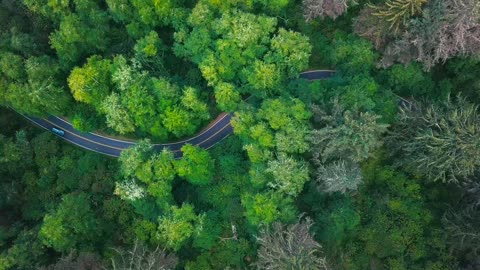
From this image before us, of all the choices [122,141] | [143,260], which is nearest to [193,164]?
[143,260]

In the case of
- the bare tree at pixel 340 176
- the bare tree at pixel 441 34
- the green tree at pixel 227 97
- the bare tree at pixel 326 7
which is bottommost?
the bare tree at pixel 340 176

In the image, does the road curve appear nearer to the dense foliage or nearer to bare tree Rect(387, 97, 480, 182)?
the dense foliage

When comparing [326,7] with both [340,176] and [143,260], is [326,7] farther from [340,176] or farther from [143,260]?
[143,260]

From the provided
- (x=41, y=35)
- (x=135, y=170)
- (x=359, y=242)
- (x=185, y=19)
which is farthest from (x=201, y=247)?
(x=41, y=35)

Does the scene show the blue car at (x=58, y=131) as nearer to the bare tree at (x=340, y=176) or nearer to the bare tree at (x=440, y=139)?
the bare tree at (x=340, y=176)

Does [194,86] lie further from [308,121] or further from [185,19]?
[308,121]

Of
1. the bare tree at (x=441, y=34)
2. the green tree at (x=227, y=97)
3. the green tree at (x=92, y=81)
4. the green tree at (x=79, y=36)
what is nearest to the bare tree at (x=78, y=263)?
the green tree at (x=92, y=81)

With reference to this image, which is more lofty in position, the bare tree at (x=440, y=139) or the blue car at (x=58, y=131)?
the blue car at (x=58, y=131)

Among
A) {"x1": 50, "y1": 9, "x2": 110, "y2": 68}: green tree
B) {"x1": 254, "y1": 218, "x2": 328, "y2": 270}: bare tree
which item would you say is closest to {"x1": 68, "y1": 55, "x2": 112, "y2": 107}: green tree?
{"x1": 50, "y1": 9, "x2": 110, "y2": 68}: green tree
